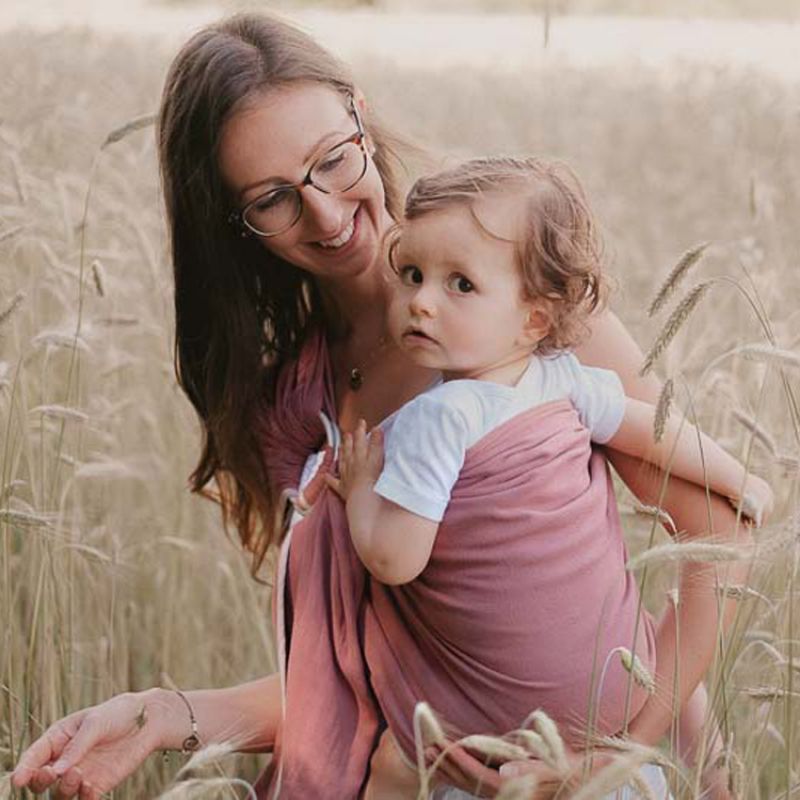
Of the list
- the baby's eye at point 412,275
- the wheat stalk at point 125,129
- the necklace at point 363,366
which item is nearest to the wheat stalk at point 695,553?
the baby's eye at point 412,275

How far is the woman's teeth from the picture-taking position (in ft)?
7.41

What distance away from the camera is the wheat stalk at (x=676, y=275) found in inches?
74.1

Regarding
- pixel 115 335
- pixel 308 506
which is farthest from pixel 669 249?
pixel 308 506

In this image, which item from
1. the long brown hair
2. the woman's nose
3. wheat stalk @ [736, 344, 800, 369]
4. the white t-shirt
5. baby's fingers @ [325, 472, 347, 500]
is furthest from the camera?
the long brown hair

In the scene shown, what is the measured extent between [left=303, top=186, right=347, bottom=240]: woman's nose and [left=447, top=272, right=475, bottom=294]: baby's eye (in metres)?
0.34

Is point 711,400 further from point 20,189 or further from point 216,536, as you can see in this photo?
point 20,189

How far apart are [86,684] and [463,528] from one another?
1.21m

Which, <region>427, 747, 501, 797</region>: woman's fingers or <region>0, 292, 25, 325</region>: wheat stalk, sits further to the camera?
<region>0, 292, 25, 325</region>: wheat stalk

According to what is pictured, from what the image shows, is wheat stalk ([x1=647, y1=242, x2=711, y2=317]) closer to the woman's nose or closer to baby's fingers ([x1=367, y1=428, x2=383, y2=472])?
baby's fingers ([x1=367, y1=428, x2=383, y2=472])

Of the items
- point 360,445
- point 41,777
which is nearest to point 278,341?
point 360,445

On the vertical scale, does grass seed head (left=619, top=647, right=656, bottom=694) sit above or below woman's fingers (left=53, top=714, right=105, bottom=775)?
above

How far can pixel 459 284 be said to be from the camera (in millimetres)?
1924

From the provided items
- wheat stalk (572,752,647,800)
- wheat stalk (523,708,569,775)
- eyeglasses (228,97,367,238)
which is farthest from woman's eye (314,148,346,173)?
wheat stalk (572,752,647,800)

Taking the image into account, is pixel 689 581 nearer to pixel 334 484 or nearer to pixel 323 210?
pixel 334 484
